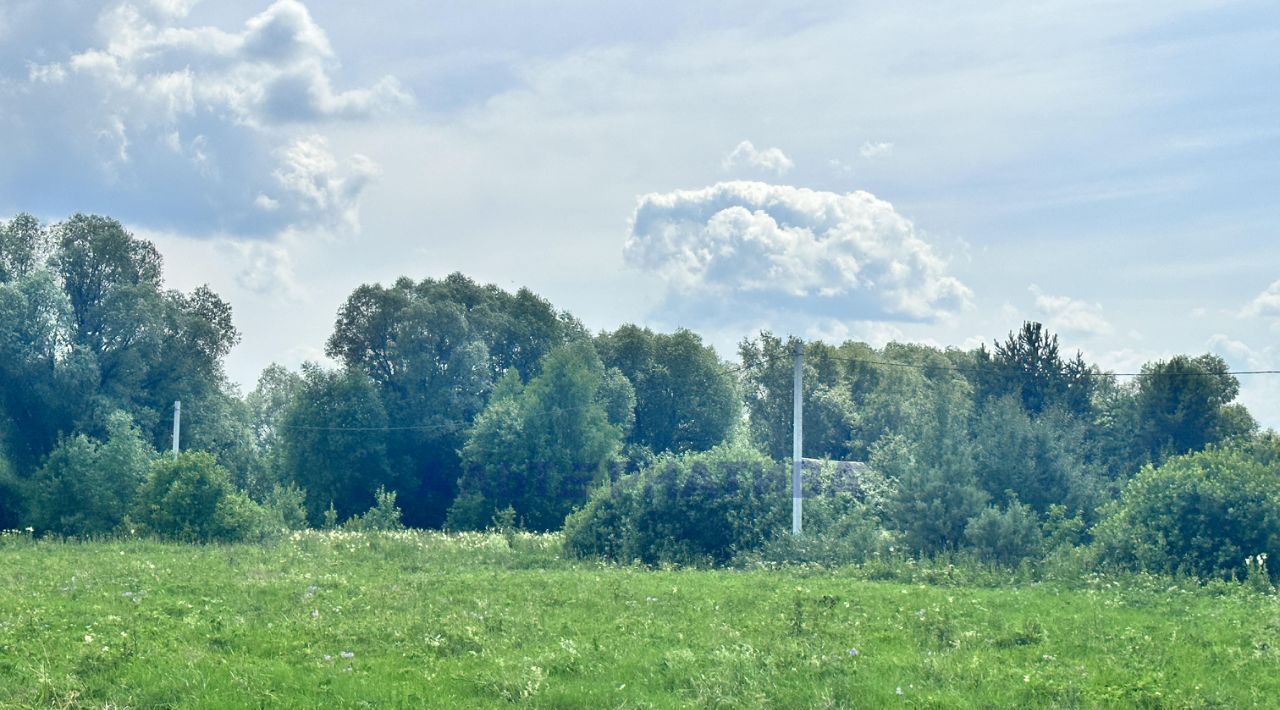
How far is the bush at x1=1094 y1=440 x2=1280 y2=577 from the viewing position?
22828mm

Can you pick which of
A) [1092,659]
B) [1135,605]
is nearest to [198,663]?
[1092,659]

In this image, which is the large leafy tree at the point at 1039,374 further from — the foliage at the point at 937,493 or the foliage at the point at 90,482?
the foliage at the point at 90,482

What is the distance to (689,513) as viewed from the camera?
31156 mm

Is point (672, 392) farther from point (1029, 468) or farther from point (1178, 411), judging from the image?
point (1029, 468)

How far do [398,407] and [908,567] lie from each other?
150 feet

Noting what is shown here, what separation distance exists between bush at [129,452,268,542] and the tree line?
8 cm

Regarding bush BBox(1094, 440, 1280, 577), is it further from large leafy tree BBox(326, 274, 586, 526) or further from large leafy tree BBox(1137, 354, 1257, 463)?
large leafy tree BBox(326, 274, 586, 526)

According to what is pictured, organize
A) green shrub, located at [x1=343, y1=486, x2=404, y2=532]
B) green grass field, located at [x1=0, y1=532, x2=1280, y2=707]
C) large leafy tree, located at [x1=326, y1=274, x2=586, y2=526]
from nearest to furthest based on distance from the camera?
green grass field, located at [x1=0, y1=532, x2=1280, y2=707], green shrub, located at [x1=343, y1=486, x2=404, y2=532], large leafy tree, located at [x1=326, y1=274, x2=586, y2=526]

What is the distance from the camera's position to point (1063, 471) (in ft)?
103

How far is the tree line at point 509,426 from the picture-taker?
31172mm

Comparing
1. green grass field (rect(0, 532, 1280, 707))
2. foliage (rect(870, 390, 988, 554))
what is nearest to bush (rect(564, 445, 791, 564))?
foliage (rect(870, 390, 988, 554))

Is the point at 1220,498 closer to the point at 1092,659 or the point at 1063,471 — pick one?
the point at 1063,471

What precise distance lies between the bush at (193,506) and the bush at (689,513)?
38.9 ft

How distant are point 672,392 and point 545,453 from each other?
22.2 metres
